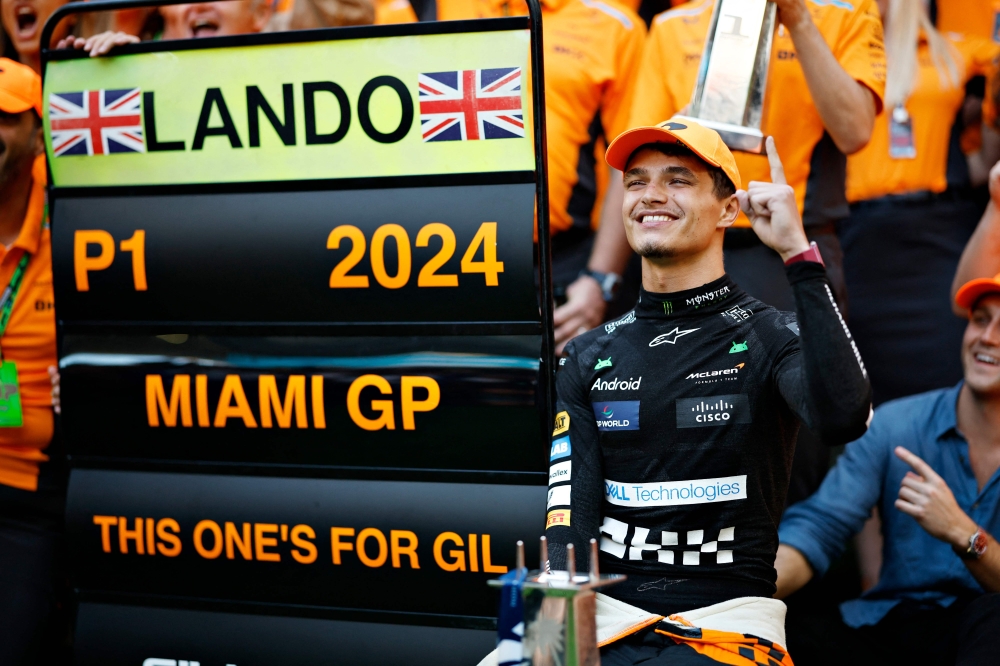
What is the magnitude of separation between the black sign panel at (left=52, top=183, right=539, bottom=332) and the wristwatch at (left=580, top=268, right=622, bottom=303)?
61 centimetres

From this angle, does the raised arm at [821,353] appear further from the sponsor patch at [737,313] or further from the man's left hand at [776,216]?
the sponsor patch at [737,313]

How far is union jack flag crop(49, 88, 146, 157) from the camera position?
303cm

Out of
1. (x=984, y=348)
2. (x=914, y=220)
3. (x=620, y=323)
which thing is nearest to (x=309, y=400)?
(x=620, y=323)

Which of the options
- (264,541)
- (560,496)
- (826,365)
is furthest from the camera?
(264,541)

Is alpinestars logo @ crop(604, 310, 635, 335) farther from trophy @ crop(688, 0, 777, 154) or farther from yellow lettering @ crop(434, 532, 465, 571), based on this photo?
yellow lettering @ crop(434, 532, 465, 571)

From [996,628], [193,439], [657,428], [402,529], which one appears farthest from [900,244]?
[193,439]

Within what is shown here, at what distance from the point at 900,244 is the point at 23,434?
126 inches

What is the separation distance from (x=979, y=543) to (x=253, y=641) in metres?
2.01

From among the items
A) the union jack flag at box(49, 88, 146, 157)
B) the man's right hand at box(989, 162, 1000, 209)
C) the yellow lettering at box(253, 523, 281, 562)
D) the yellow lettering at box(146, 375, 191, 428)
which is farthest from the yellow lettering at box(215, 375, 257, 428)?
the man's right hand at box(989, 162, 1000, 209)

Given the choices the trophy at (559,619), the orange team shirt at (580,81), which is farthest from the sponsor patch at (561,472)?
the orange team shirt at (580,81)

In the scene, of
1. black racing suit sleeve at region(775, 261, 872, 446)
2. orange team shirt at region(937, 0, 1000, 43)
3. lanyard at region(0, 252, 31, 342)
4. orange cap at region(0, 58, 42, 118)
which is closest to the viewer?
black racing suit sleeve at region(775, 261, 872, 446)

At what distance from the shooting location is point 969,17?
4535mm

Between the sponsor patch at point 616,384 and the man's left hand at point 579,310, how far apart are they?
2.21 feet

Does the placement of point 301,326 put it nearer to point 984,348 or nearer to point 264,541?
point 264,541
